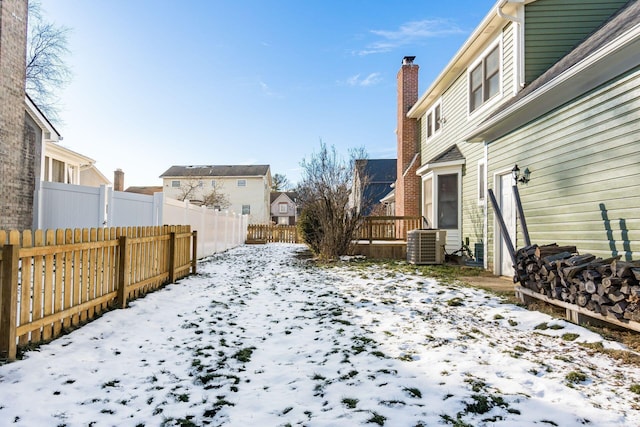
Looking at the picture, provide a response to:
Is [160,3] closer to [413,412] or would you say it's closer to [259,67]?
[259,67]

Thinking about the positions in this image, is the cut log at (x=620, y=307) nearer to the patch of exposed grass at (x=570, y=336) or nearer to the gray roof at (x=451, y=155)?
the patch of exposed grass at (x=570, y=336)

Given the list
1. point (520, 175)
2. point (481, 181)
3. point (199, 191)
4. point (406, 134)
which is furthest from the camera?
point (199, 191)

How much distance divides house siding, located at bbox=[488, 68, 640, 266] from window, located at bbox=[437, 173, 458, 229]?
13.5 ft

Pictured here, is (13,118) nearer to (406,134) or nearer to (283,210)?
(406,134)

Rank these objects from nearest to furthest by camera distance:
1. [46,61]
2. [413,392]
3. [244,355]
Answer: [413,392] < [244,355] < [46,61]

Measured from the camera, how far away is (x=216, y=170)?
3781cm

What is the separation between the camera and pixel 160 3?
9.16 metres

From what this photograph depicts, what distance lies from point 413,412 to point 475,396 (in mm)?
491

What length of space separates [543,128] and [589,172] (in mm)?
1440

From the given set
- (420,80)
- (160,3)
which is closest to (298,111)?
(420,80)

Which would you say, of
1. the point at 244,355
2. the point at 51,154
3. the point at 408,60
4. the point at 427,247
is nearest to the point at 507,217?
the point at 427,247

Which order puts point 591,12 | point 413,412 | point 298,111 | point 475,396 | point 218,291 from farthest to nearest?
1. point 298,111
2. point 591,12
3. point 218,291
4. point 475,396
5. point 413,412

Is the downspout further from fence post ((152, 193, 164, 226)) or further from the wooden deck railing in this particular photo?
fence post ((152, 193, 164, 226))

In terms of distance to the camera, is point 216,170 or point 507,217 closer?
point 507,217
